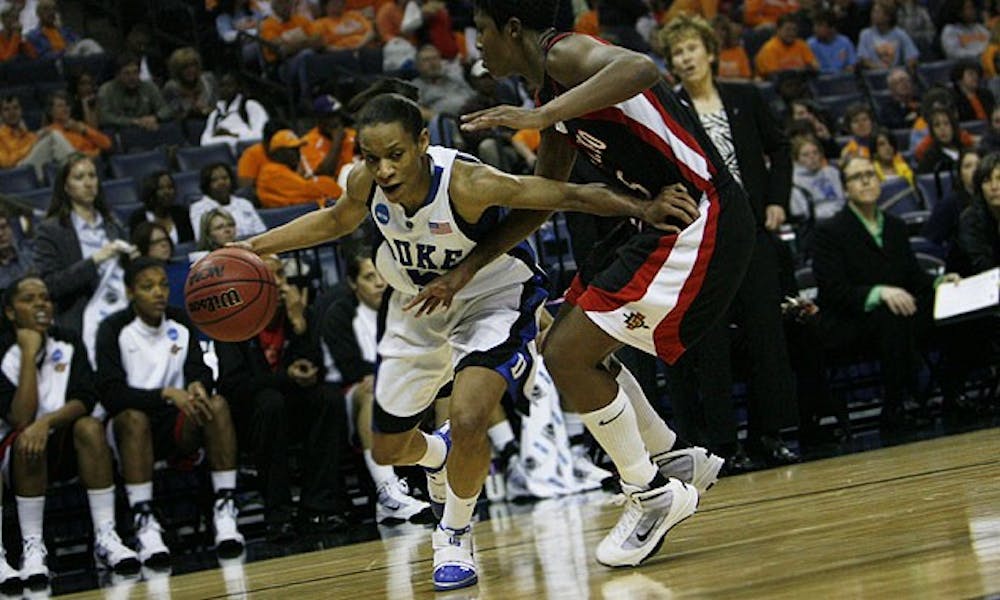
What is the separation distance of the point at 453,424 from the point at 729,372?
2.62 m

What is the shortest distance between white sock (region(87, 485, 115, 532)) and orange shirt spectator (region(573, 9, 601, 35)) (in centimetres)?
672

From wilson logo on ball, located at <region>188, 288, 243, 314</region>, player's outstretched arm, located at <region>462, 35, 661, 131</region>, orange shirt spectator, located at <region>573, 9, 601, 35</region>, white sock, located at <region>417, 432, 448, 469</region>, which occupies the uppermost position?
orange shirt spectator, located at <region>573, 9, 601, 35</region>

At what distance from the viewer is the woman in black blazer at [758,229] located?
6336 millimetres

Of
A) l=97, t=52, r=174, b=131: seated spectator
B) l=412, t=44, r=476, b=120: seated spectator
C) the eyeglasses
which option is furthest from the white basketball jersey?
l=97, t=52, r=174, b=131: seated spectator

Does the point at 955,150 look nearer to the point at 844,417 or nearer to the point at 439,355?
the point at 844,417

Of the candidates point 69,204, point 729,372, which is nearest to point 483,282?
point 729,372

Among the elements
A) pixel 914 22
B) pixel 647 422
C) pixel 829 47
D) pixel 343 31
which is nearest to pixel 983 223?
pixel 647 422

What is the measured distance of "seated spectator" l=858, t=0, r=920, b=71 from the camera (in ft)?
42.6

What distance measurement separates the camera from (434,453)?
4777mm

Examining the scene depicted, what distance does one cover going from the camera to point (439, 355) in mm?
4551

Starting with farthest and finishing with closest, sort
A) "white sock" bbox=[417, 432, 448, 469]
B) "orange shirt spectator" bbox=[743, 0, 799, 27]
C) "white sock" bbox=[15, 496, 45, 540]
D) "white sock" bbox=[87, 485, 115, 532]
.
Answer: "orange shirt spectator" bbox=[743, 0, 799, 27], "white sock" bbox=[87, 485, 115, 532], "white sock" bbox=[15, 496, 45, 540], "white sock" bbox=[417, 432, 448, 469]

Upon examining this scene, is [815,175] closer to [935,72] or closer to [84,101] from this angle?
[935,72]

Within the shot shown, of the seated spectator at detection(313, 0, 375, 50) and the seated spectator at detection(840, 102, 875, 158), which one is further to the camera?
the seated spectator at detection(313, 0, 375, 50)

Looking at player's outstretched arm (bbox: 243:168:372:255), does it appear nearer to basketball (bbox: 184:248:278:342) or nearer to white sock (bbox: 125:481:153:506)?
basketball (bbox: 184:248:278:342)
